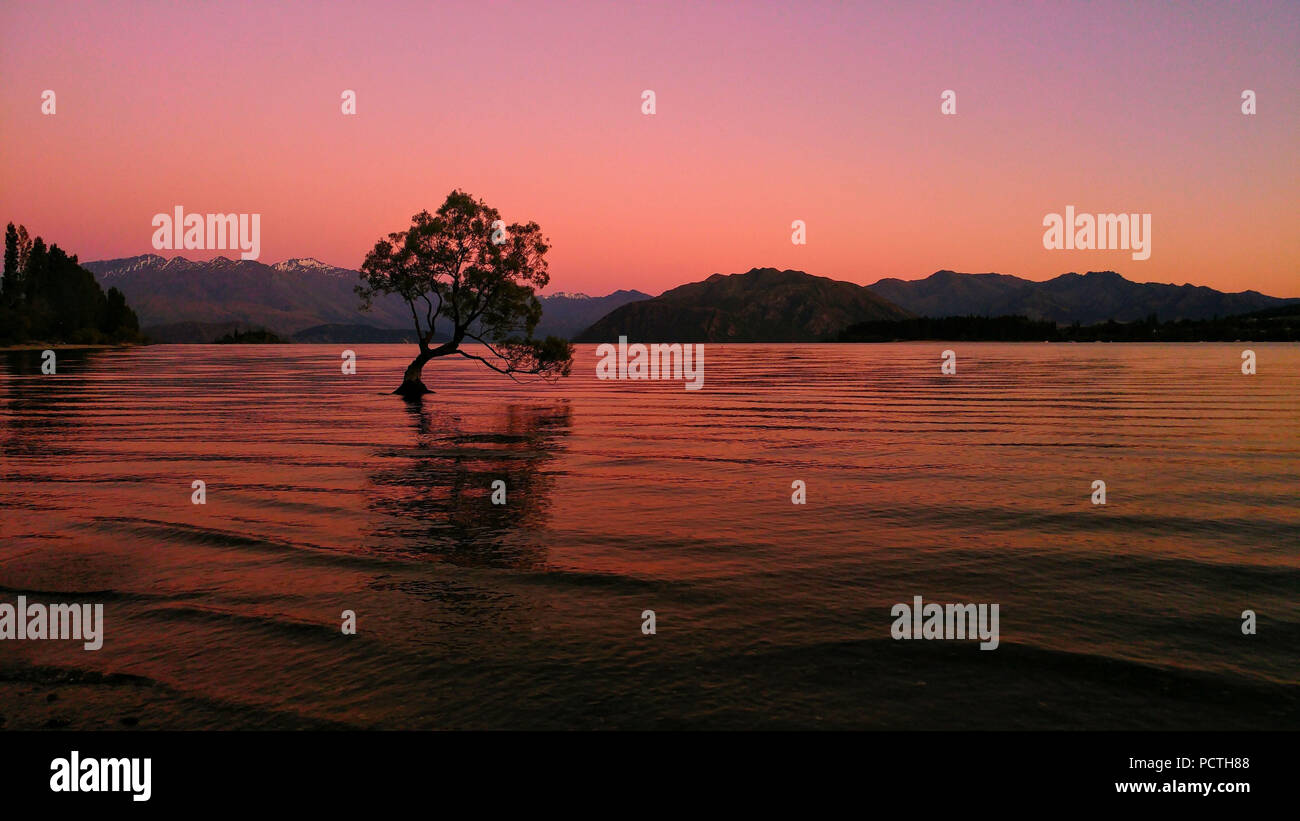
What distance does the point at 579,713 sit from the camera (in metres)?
9.45

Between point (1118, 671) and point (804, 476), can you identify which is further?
point (804, 476)

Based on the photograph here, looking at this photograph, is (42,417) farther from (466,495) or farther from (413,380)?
(466,495)

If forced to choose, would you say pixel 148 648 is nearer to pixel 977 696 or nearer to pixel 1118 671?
pixel 977 696

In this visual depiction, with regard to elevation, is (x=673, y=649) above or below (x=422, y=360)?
below

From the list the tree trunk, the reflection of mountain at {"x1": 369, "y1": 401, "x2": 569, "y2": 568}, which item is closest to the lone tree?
the tree trunk

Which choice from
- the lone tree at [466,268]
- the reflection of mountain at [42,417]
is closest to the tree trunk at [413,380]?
the lone tree at [466,268]

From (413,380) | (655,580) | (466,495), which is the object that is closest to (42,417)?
(413,380)

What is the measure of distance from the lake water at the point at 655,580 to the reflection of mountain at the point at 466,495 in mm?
186

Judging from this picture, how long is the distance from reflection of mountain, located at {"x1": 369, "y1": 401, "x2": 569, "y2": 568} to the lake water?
19cm

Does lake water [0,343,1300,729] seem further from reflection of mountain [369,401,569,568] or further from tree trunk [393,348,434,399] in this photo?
tree trunk [393,348,434,399]

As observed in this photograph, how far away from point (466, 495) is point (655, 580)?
11.0 metres

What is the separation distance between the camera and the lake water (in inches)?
390
